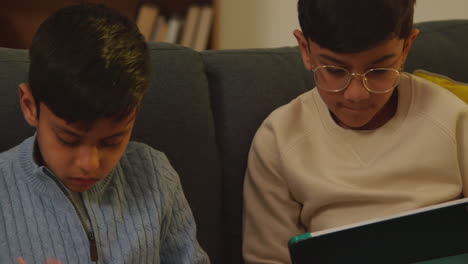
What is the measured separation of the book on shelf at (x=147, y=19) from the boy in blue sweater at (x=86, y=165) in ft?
5.59

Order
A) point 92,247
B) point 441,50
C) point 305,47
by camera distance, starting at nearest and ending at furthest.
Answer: point 92,247 < point 305,47 < point 441,50

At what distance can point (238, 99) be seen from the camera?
1371 mm

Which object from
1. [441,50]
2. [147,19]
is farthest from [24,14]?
[441,50]

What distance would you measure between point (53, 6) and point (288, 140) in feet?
6.38

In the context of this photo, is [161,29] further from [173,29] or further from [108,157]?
[108,157]

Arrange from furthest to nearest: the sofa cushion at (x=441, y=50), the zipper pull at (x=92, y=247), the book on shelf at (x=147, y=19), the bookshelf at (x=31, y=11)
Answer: the bookshelf at (x=31, y=11) → the book on shelf at (x=147, y=19) → the sofa cushion at (x=441, y=50) → the zipper pull at (x=92, y=247)

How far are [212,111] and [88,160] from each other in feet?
1.71

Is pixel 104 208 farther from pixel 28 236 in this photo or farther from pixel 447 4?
pixel 447 4

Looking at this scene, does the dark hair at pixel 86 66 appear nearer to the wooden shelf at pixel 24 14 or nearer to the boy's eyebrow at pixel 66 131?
the boy's eyebrow at pixel 66 131

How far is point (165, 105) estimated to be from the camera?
1.25 m

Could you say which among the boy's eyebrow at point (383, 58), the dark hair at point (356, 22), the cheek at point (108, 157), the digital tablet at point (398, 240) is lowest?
the digital tablet at point (398, 240)


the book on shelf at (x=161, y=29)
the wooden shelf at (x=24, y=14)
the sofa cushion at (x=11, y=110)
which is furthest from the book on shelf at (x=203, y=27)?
the sofa cushion at (x=11, y=110)

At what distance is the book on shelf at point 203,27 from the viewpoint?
2.75 meters

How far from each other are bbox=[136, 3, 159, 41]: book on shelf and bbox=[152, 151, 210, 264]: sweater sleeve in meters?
1.70
